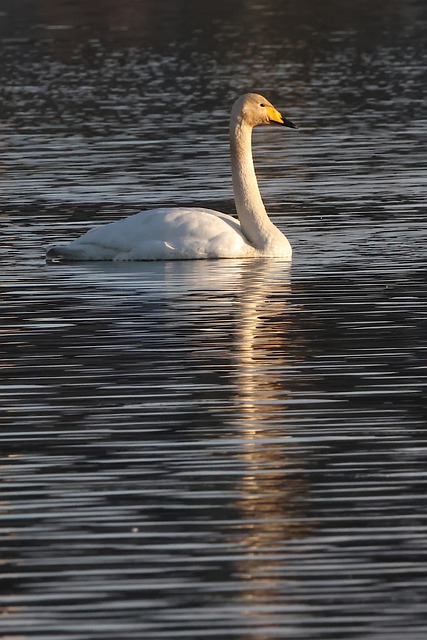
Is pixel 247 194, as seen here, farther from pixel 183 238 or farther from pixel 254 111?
pixel 183 238

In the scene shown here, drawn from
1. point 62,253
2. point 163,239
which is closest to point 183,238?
point 163,239

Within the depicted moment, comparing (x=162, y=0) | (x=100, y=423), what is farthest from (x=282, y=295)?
(x=162, y=0)

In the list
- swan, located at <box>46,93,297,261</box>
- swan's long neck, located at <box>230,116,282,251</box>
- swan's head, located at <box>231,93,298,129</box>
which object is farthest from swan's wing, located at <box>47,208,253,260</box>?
swan's head, located at <box>231,93,298,129</box>

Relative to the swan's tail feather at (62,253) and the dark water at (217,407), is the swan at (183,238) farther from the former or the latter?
the dark water at (217,407)

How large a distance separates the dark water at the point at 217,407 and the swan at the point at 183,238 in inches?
6.2

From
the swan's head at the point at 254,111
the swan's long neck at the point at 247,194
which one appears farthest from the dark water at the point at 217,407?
the swan's head at the point at 254,111

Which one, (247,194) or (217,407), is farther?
(247,194)

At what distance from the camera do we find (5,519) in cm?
995

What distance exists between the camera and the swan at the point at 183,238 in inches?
762

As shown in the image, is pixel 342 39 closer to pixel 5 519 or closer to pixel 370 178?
pixel 370 178

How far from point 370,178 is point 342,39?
112 ft

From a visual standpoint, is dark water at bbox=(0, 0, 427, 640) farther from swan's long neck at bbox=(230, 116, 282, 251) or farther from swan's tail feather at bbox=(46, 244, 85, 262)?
swan's long neck at bbox=(230, 116, 282, 251)

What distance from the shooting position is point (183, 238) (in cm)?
1938

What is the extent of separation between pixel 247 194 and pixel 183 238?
124 cm
